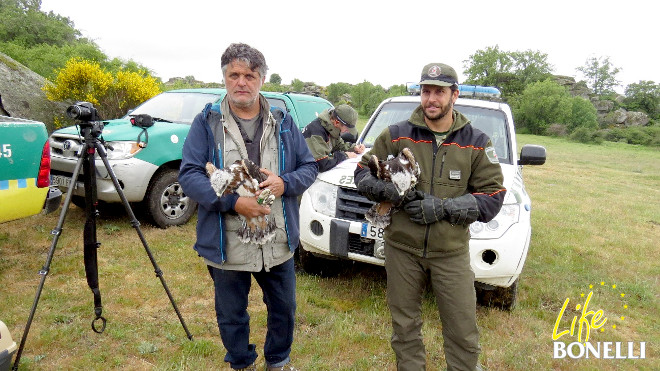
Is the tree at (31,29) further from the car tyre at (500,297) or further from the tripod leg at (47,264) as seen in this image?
the car tyre at (500,297)

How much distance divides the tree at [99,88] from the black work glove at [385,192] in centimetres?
757

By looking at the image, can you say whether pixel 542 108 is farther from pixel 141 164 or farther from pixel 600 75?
pixel 141 164

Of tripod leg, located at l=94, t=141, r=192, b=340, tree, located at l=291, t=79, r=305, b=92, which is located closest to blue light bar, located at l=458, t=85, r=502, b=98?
tripod leg, located at l=94, t=141, r=192, b=340

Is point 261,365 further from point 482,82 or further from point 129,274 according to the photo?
point 482,82

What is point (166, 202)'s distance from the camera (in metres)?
5.33

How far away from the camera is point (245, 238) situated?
2.16 meters

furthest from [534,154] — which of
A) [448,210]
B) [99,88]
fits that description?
[99,88]

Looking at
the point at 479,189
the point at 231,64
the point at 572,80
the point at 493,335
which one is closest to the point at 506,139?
the point at 493,335

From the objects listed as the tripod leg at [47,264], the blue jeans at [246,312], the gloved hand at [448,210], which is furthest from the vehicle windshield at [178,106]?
the gloved hand at [448,210]

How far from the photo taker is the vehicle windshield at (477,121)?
426 centimetres

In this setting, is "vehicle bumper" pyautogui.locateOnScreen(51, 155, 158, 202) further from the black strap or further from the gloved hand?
the gloved hand

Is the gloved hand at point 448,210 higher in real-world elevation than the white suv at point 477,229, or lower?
higher

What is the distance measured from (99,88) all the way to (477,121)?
7.35m

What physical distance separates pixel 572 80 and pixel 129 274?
7077cm
